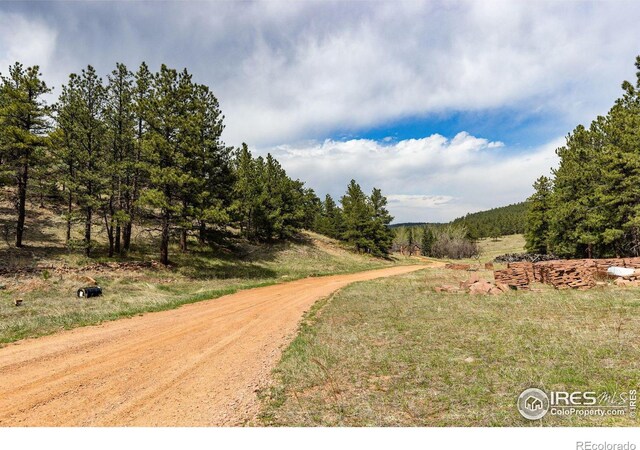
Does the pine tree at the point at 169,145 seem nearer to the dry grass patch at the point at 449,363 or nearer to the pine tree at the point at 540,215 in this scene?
the dry grass patch at the point at 449,363

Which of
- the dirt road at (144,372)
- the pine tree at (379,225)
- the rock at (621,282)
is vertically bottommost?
the dirt road at (144,372)

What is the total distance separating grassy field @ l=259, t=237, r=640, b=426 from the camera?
5.07m

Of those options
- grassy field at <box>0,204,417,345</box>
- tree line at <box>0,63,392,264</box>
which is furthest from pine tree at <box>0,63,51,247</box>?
grassy field at <box>0,204,417,345</box>

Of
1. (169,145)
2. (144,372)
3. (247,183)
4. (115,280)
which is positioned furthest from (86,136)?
(144,372)

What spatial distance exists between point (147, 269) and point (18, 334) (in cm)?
1515

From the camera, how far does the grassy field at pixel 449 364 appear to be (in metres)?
5.07

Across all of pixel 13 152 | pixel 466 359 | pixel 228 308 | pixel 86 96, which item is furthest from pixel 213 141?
pixel 466 359

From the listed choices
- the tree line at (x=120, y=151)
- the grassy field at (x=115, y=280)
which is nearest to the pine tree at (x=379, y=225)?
the grassy field at (x=115, y=280)

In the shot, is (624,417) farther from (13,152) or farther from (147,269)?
(13,152)

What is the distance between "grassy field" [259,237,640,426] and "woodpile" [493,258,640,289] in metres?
5.57

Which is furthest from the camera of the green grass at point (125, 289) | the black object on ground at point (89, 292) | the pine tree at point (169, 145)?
the pine tree at point (169, 145)

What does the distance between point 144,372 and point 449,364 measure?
7.31 m

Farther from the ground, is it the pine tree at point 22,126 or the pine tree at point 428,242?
the pine tree at point 22,126

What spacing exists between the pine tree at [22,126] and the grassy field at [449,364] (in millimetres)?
26910
